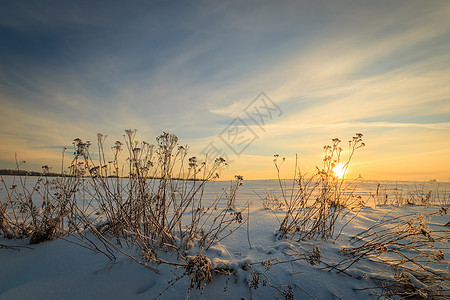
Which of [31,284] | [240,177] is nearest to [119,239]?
[31,284]

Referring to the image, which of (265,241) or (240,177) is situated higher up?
(240,177)

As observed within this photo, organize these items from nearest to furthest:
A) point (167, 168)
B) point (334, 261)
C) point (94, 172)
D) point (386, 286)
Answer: point (386, 286)
point (334, 261)
point (94, 172)
point (167, 168)

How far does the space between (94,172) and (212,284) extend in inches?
64.7

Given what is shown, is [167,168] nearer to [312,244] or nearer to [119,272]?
[119,272]

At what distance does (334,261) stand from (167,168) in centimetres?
197

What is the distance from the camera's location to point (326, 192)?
2.81 m

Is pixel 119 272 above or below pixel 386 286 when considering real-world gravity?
below

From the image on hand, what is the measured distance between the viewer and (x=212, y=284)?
1.72 m

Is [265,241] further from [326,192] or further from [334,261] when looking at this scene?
[326,192]

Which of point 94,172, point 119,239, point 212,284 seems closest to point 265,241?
point 212,284

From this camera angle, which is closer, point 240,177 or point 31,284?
point 31,284

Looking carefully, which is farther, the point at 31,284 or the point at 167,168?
the point at 167,168

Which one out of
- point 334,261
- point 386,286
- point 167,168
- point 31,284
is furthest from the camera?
point 167,168

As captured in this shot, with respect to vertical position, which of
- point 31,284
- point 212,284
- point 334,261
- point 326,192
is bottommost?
point 31,284
